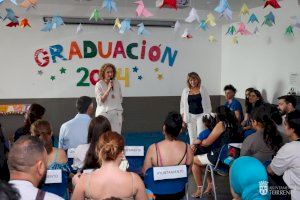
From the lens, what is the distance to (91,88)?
8000 mm

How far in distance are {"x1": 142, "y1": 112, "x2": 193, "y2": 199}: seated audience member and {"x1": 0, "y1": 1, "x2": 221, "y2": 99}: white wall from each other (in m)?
4.61

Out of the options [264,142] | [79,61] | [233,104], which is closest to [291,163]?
[264,142]

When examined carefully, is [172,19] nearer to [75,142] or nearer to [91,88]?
[91,88]

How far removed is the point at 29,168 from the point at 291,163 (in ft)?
6.43

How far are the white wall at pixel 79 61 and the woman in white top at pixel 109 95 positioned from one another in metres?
2.10

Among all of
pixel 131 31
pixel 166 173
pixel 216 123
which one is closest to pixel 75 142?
pixel 166 173

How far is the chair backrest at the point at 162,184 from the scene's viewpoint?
2.99m

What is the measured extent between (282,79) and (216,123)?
2.48 m

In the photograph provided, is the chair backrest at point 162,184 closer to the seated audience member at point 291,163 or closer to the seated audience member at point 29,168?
the seated audience member at point 291,163

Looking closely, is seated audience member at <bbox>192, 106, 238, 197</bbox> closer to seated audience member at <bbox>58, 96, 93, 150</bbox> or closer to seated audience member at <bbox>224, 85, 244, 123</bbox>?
seated audience member at <bbox>58, 96, 93, 150</bbox>

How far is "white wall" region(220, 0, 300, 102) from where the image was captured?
6.07m

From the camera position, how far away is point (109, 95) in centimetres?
584

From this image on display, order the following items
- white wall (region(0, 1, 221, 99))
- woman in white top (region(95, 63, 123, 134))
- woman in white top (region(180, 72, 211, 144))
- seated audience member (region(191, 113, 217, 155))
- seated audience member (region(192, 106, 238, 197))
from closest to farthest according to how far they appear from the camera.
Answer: seated audience member (region(192, 106, 238, 197)) → seated audience member (region(191, 113, 217, 155)) → woman in white top (region(95, 63, 123, 134)) → woman in white top (region(180, 72, 211, 144)) → white wall (region(0, 1, 221, 99))

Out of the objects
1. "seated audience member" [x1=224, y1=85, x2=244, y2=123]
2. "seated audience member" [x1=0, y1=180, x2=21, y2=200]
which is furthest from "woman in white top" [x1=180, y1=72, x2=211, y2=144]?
"seated audience member" [x1=0, y1=180, x2=21, y2=200]
